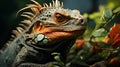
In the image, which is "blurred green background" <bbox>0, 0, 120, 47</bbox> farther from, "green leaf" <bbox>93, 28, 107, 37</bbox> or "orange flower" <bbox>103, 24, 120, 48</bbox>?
"green leaf" <bbox>93, 28, 107, 37</bbox>

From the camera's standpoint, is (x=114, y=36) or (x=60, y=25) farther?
(x=114, y=36)

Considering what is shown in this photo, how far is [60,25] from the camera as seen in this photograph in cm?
461

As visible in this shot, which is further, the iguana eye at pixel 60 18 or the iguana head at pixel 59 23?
the iguana eye at pixel 60 18

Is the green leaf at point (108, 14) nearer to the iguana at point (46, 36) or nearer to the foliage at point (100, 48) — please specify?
the foliage at point (100, 48)

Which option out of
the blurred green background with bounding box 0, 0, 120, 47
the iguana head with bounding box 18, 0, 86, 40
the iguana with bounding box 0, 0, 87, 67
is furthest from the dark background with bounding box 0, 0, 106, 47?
the iguana head with bounding box 18, 0, 86, 40

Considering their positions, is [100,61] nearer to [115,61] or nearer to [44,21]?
[115,61]

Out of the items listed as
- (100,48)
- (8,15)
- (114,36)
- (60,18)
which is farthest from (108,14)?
(8,15)

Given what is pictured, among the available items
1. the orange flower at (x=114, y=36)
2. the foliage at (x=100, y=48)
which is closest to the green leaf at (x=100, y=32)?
the foliage at (x=100, y=48)

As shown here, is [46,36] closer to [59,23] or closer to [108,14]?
[59,23]

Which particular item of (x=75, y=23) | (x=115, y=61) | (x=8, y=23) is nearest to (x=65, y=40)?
(x=75, y=23)

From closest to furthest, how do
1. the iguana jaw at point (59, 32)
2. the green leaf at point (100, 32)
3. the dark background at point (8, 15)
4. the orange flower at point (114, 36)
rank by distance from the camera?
the iguana jaw at point (59, 32) → the green leaf at point (100, 32) → the orange flower at point (114, 36) → the dark background at point (8, 15)

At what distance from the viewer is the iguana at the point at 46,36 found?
4.54m

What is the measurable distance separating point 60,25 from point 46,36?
164 millimetres

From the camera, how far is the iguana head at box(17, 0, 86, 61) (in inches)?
177
